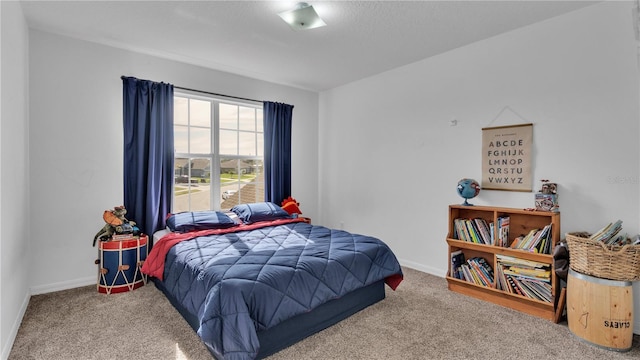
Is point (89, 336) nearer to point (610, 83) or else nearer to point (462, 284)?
point (462, 284)

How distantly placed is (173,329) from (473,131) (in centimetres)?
331

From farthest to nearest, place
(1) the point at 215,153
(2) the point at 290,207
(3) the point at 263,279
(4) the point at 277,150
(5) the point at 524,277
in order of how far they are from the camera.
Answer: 1. (4) the point at 277,150
2. (2) the point at 290,207
3. (1) the point at 215,153
4. (5) the point at 524,277
5. (3) the point at 263,279

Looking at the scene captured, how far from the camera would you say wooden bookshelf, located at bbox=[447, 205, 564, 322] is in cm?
254

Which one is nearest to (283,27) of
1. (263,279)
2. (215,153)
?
(215,153)

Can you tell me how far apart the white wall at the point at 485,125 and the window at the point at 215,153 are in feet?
4.04

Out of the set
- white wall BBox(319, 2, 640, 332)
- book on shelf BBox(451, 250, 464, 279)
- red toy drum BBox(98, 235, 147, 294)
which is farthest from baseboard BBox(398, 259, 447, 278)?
red toy drum BBox(98, 235, 147, 294)

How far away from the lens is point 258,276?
6.70 ft

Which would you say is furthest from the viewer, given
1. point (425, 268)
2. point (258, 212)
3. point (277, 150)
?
point (277, 150)

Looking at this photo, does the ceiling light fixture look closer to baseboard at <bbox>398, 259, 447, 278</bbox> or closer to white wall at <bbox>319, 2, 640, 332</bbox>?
white wall at <bbox>319, 2, 640, 332</bbox>

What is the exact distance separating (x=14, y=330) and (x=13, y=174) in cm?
110

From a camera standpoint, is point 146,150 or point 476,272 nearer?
point 476,272

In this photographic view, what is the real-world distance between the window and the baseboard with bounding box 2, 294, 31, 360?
60.5 inches

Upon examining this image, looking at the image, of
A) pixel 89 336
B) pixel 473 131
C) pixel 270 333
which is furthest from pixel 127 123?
pixel 473 131

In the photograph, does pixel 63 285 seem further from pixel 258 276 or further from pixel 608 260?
pixel 608 260
